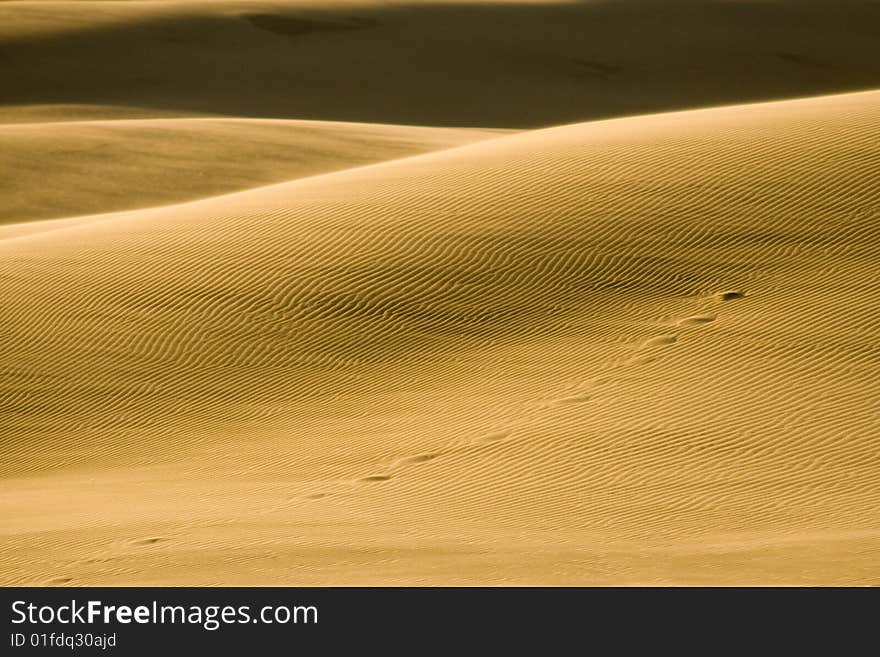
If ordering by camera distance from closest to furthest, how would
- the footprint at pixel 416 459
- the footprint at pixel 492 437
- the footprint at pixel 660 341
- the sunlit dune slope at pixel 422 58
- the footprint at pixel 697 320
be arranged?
the footprint at pixel 416 459 → the footprint at pixel 492 437 → the footprint at pixel 660 341 → the footprint at pixel 697 320 → the sunlit dune slope at pixel 422 58

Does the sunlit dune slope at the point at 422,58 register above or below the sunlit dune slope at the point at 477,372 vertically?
above

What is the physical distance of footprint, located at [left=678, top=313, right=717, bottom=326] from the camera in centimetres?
1074

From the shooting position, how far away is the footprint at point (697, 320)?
10.7m

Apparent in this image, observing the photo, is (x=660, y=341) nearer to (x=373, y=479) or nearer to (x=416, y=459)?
(x=416, y=459)

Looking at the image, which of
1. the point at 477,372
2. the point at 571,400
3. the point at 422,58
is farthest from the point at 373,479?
the point at 422,58

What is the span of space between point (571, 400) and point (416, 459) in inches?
56.4

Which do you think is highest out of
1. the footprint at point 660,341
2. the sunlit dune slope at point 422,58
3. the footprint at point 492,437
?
the sunlit dune slope at point 422,58

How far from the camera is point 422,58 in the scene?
36.1 m

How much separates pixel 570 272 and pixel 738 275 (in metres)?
1.52

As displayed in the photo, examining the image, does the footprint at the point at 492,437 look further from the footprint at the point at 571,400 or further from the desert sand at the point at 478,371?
the footprint at the point at 571,400

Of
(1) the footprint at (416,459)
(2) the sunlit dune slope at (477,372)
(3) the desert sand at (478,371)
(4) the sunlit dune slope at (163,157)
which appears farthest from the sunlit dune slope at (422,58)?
(1) the footprint at (416,459)

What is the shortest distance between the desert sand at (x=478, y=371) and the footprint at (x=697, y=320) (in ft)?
0.17

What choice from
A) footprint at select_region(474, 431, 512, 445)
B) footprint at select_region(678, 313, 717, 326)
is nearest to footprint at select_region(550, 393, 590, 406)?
footprint at select_region(474, 431, 512, 445)

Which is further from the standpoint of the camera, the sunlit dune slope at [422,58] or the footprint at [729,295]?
the sunlit dune slope at [422,58]
